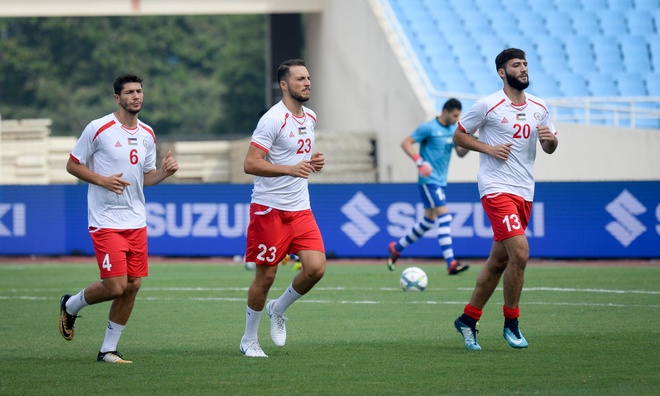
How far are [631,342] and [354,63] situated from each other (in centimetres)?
2198

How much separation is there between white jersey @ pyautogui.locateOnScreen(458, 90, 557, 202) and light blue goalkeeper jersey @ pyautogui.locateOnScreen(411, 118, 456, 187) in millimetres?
7282

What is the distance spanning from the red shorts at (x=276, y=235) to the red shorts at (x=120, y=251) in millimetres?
885

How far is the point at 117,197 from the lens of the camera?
30.5 ft

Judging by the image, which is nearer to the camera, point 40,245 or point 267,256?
point 267,256

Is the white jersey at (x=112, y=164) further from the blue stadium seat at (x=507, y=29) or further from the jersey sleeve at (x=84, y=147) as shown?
the blue stadium seat at (x=507, y=29)

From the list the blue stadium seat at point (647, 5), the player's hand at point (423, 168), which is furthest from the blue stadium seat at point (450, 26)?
the player's hand at point (423, 168)

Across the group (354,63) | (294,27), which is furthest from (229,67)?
(354,63)

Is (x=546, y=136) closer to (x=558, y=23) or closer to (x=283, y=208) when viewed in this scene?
(x=283, y=208)

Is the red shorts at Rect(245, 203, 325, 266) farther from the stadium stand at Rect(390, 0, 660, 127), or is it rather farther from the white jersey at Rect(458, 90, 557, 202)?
the stadium stand at Rect(390, 0, 660, 127)

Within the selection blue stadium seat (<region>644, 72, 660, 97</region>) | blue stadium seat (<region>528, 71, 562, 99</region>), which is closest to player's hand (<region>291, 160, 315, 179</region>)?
blue stadium seat (<region>644, 72, 660, 97</region>)

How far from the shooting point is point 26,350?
1001 cm

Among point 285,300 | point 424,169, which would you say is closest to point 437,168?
point 424,169

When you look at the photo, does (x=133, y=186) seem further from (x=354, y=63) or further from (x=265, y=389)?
(x=354, y=63)

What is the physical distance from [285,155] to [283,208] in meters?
0.44
